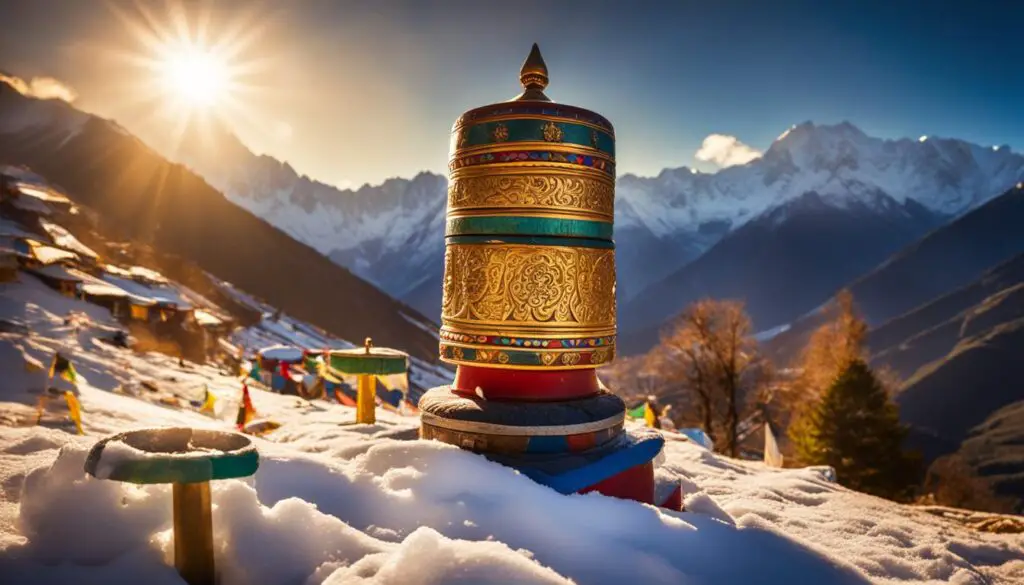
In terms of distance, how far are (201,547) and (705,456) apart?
6384 millimetres

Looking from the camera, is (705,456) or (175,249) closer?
(705,456)

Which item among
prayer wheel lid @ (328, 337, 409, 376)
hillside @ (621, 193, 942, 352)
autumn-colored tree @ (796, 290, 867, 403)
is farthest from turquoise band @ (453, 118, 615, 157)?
hillside @ (621, 193, 942, 352)

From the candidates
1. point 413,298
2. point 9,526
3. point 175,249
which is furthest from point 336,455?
point 413,298

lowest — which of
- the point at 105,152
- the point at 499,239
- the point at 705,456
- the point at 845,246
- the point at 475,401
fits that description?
the point at 705,456

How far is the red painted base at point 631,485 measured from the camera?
3.56m

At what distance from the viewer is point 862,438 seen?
1578 centimetres

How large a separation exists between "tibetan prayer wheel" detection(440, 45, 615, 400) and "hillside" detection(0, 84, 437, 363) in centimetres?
5770

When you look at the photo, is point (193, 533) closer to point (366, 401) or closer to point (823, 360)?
point (366, 401)

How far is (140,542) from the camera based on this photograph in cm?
219

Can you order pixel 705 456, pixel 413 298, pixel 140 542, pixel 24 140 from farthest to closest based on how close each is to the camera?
pixel 413 298, pixel 24 140, pixel 705 456, pixel 140 542

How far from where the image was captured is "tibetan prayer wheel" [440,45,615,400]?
3.83 meters

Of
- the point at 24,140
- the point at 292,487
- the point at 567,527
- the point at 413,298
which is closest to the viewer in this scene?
the point at 567,527

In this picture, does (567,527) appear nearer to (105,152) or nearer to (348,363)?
(348,363)

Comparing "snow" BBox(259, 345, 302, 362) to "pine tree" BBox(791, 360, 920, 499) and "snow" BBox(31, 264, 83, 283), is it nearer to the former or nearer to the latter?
"snow" BBox(31, 264, 83, 283)
